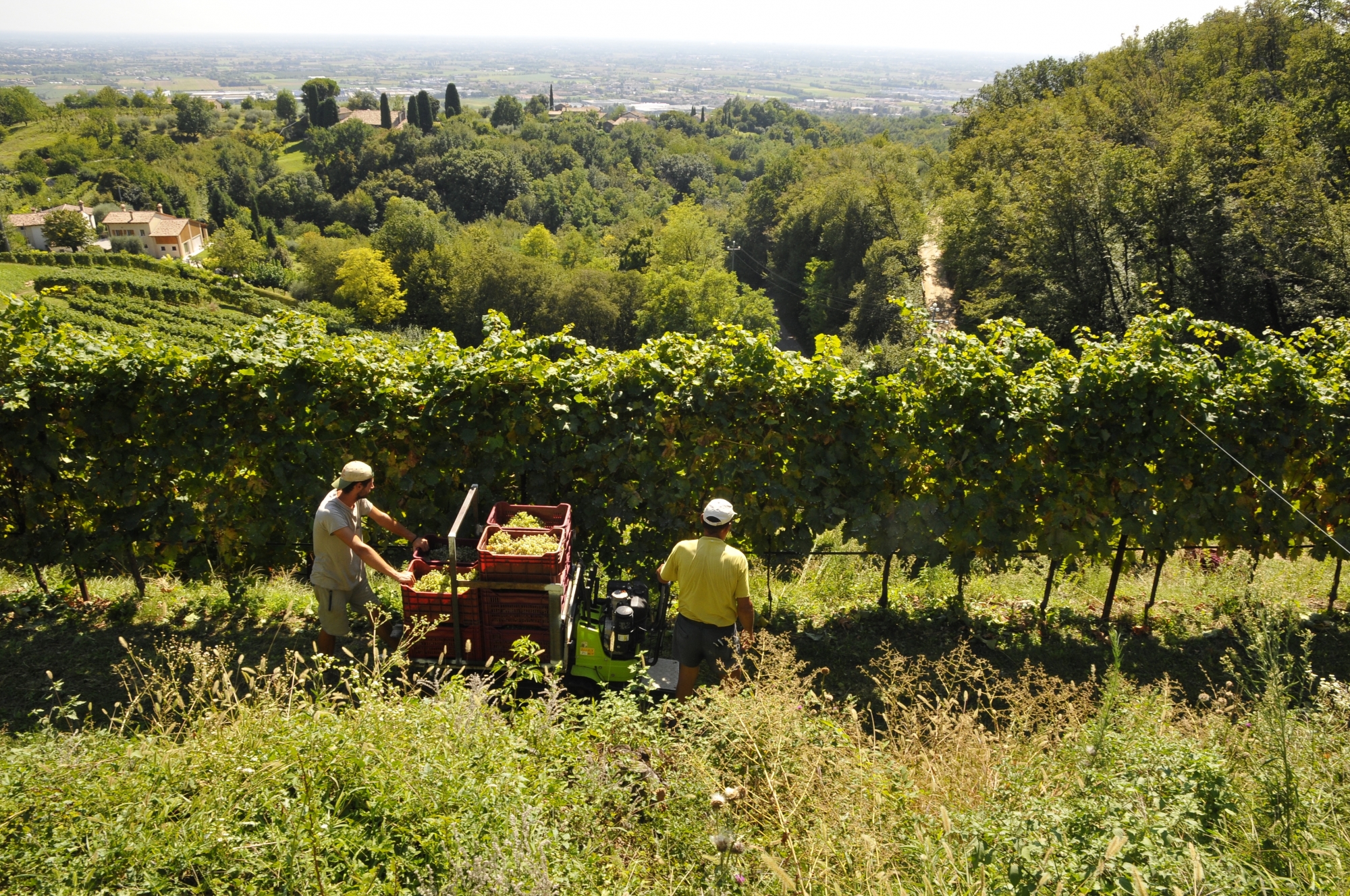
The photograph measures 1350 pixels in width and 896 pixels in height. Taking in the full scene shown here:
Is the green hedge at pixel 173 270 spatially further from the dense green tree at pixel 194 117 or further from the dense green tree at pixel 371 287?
the dense green tree at pixel 194 117

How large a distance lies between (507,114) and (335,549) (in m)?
180

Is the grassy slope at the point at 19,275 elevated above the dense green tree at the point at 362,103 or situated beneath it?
situated beneath

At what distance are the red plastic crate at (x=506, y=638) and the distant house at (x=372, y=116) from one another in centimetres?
16356

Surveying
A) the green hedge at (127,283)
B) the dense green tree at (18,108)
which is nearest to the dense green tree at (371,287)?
the green hedge at (127,283)

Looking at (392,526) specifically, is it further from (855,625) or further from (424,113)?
(424,113)

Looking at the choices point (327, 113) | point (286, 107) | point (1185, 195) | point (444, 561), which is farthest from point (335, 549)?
point (286, 107)

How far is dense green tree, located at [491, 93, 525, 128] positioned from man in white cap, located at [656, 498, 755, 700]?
178 metres

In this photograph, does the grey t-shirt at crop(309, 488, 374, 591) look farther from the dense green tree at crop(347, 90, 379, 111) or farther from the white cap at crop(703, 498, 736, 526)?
the dense green tree at crop(347, 90, 379, 111)

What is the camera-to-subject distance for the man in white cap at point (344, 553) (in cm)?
632

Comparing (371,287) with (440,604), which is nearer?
(440,604)

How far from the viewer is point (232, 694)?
4.55 meters

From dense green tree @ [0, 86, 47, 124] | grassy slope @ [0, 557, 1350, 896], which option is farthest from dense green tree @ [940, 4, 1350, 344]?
dense green tree @ [0, 86, 47, 124]

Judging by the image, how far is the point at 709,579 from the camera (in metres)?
5.91

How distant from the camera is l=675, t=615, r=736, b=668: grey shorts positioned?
6035 millimetres
